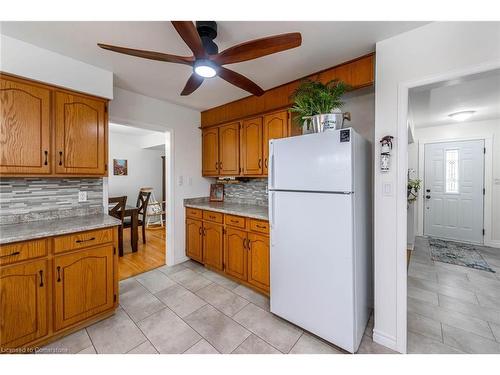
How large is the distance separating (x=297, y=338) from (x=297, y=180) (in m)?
1.26

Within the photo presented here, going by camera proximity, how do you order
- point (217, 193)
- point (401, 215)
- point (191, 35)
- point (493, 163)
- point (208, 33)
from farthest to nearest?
point (493, 163) < point (217, 193) < point (401, 215) < point (208, 33) < point (191, 35)

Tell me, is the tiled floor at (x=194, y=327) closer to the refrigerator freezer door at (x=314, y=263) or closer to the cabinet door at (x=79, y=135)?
the refrigerator freezer door at (x=314, y=263)

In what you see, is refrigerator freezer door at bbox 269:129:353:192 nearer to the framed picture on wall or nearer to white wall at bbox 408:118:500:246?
white wall at bbox 408:118:500:246

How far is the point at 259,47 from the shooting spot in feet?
4.25

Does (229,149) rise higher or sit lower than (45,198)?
higher

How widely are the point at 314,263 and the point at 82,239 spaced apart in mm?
1885

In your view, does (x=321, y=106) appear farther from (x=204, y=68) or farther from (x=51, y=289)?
(x=51, y=289)

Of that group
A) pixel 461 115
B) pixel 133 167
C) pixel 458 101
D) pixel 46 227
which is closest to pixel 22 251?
pixel 46 227

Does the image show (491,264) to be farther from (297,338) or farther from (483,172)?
(297,338)

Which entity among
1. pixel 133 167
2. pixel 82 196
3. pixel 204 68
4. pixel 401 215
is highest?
pixel 204 68

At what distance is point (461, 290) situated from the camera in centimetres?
245

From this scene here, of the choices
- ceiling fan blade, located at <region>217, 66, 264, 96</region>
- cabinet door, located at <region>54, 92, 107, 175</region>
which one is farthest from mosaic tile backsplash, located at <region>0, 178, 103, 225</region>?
ceiling fan blade, located at <region>217, 66, 264, 96</region>

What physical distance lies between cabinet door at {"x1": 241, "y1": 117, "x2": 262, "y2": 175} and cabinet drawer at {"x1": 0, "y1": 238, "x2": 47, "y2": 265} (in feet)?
6.64

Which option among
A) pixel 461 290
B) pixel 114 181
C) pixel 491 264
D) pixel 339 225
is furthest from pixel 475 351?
pixel 114 181
